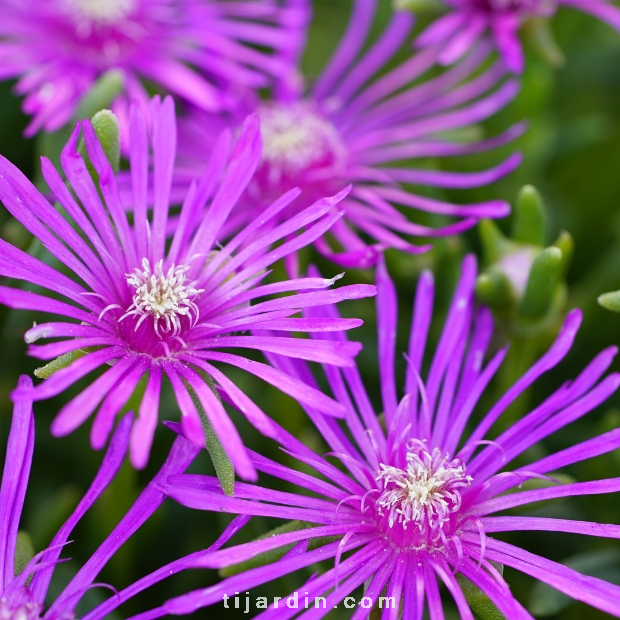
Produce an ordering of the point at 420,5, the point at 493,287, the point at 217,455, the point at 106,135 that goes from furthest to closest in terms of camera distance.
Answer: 1. the point at 420,5
2. the point at 493,287
3. the point at 106,135
4. the point at 217,455

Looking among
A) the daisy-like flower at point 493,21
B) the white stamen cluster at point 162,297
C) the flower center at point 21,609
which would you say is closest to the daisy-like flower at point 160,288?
the white stamen cluster at point 162,297

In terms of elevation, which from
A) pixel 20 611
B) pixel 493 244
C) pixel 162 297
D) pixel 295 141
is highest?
pixel 295 141

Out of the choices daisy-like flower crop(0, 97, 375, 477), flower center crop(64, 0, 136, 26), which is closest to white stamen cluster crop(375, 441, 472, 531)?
daisy-like flower crop(0, 97, 375, 477)

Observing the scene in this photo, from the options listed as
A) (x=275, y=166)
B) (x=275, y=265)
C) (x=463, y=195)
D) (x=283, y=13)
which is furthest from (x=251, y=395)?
(x=283, y=13)

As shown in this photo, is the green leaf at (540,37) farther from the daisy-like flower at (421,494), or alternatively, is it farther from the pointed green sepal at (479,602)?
the pointed green sepal at (479,602)

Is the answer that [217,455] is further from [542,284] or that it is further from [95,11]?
[95,11]

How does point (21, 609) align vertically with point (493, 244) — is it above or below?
below

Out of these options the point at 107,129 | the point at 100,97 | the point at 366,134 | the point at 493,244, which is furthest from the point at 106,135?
the point at 366,134
